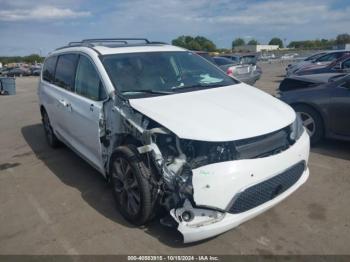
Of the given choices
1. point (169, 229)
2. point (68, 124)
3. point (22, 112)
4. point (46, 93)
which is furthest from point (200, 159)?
point (22, 112)

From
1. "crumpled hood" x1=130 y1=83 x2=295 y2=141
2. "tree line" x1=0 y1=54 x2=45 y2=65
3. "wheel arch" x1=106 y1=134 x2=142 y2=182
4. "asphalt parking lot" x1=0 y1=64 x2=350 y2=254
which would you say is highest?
"tree line" x1=0 y1=54 x2=45 y2=65

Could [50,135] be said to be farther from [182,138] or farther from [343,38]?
[343,38]

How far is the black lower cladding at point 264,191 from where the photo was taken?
112 inches

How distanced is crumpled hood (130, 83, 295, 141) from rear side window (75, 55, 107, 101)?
672 mm

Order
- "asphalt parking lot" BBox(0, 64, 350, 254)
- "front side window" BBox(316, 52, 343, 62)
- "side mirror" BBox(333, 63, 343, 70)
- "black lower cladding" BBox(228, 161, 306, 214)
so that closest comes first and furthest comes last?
"black lower cladding" BBox(228, 161, 306, 214), "asphalt parking lot" BBox(0, 64, 350, 254), "side mirror" BBox(333, 63, 343, 70), "front side window" BBox(316, 52, 343, 62)

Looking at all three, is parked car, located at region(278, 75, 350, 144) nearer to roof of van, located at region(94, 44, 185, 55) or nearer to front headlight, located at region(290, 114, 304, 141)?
front headlight, located at region(290, 114, 304, 141)

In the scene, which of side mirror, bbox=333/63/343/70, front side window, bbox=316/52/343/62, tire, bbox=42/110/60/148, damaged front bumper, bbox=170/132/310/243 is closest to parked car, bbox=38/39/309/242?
damaged front bumper, bbox=170/132/310/243

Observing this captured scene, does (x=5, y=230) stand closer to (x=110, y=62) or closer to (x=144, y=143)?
(x=144, y=143)

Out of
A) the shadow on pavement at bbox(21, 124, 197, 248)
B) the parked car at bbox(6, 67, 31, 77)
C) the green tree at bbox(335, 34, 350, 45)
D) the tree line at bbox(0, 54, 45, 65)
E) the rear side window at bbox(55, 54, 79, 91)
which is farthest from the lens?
the tree line at bbox(0, 54, 45, 65)

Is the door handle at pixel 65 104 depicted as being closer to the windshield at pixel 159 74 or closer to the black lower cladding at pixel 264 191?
the windshield at pixel 159 74

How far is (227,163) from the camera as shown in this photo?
281 cm

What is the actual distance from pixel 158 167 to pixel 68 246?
121 centimetres

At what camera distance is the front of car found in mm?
2793

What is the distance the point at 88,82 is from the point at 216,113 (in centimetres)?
184
